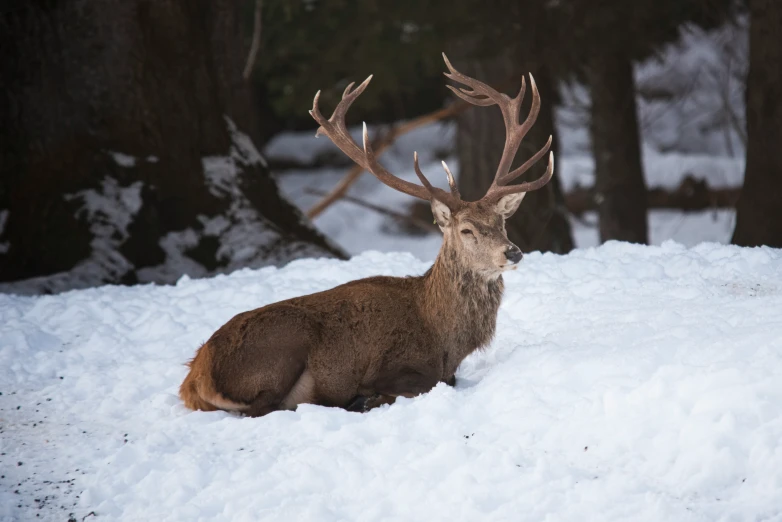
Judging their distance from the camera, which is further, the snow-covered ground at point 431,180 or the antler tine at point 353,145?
the snow-covered ground at point 431,180

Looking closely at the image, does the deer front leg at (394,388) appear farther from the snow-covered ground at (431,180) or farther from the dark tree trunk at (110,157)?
the snow-covered ground at (431,180)

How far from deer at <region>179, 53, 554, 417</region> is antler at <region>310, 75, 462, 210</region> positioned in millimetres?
12

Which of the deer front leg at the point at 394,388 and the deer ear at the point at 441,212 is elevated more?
the deer ear at the point at 441,212

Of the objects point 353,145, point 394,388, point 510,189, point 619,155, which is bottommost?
point 394,388

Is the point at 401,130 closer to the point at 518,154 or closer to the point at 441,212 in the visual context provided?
the point at 518,154

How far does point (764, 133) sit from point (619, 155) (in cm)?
376

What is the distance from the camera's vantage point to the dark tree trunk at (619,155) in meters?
12.2

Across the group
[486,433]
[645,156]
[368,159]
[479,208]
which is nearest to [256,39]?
[368,159]

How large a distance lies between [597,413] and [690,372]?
0.46 m

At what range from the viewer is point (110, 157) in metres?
8.72

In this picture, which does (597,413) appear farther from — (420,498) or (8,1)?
(8,1)

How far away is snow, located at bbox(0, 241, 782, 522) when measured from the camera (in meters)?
3.96

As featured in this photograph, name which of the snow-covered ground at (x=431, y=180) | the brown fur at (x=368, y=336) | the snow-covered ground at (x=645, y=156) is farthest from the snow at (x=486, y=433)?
the snow-covered ground at (x=645, y=156)

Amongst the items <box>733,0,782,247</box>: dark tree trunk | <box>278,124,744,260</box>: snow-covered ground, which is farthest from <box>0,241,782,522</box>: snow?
<box>278,124,744,260</box>: snow-covered ground
